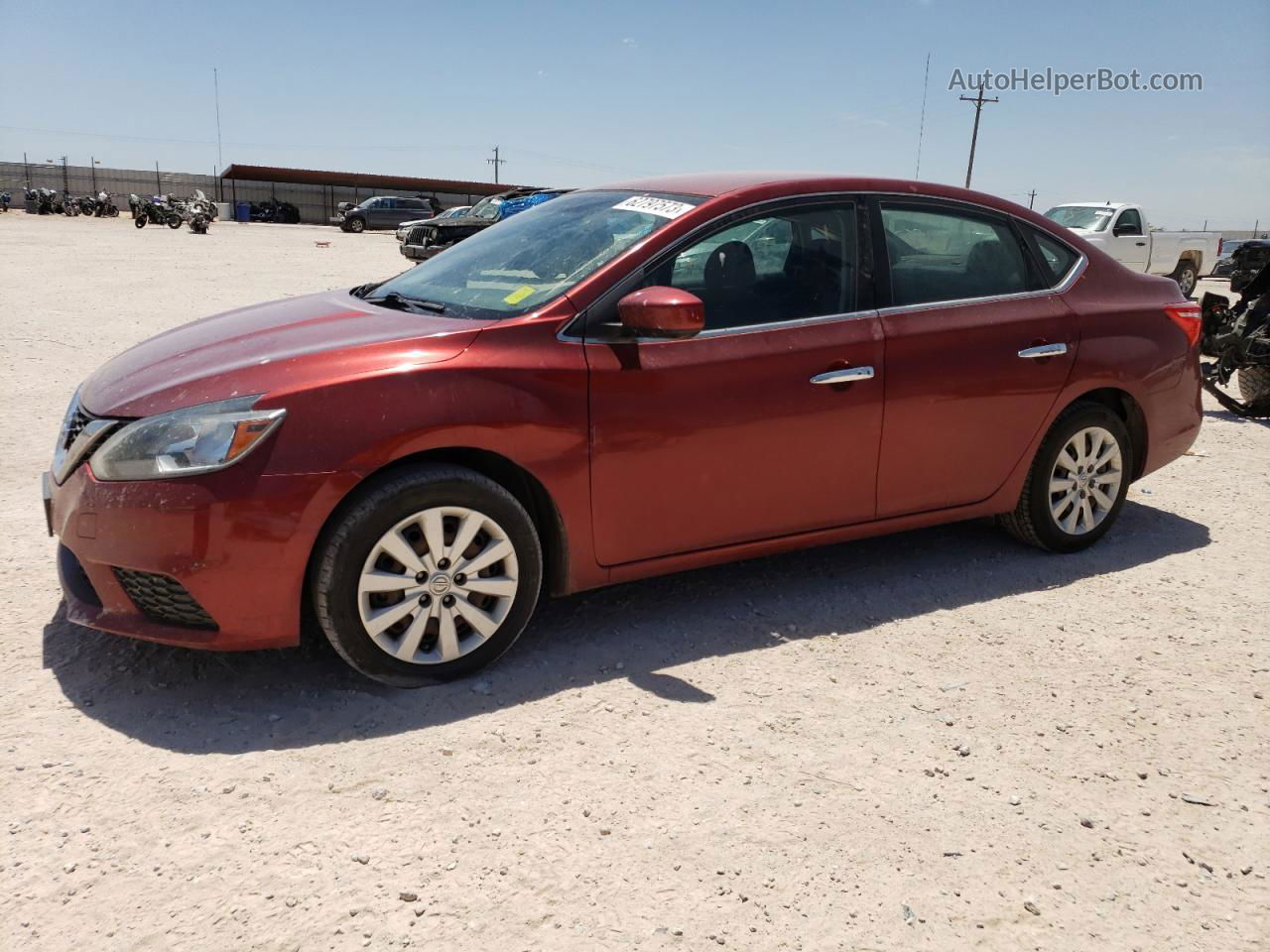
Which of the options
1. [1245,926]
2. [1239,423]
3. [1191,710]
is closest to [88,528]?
[1245,926]

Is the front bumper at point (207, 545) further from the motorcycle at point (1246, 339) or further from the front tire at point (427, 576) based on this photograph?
the motorcycle at point (1246, 339)

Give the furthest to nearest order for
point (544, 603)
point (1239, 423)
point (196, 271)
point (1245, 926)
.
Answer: point (196, 271)
point (1239, 423)
point (544, 603)
point (1245, 926)

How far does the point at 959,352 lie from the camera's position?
14.1ft

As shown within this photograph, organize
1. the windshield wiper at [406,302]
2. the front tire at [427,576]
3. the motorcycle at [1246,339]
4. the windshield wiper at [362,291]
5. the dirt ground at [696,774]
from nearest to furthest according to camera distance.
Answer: the dirt ground at [696,774]
the front tire at [427,576]
the windshield wiper at [406,302]
the windshield wiper at [362,291]
the motorcycle at [1246,339]

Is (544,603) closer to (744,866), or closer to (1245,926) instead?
(744,866)

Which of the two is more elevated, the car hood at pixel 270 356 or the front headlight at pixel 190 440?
the car hood at pixel 270 356

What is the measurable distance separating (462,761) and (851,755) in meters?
1.16

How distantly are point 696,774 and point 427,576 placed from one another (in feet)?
3.45

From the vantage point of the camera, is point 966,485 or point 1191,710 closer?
point 1191,710

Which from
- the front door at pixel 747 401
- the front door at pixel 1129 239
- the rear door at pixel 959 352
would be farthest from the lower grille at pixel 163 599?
the front door at pixel 1129 239

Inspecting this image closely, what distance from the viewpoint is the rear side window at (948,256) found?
14.0ft

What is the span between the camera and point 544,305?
3.60 meters

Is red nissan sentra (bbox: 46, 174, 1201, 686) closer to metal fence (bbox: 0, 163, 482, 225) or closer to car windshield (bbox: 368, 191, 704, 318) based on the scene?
car windshield (bbox: 368, 191, 704, 318)

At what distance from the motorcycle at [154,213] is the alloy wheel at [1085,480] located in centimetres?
3941
